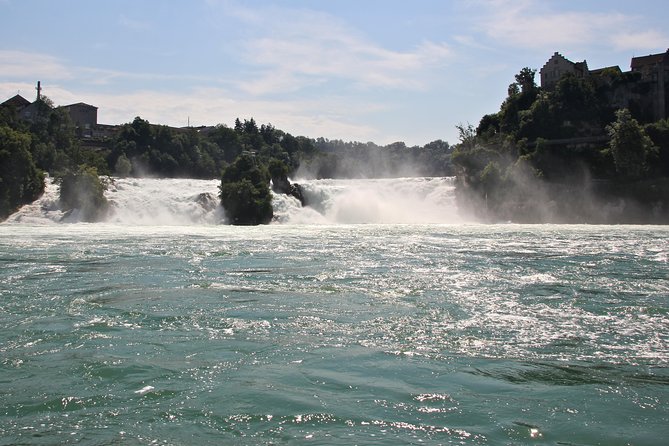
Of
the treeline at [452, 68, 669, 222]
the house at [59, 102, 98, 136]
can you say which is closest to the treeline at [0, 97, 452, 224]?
the house at [59, 102, 98, 136]

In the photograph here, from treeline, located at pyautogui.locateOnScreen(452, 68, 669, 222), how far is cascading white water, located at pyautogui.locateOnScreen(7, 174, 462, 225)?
157 inches

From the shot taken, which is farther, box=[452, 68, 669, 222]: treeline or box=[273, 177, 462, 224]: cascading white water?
box=[452, 68, 669, 222]: treeline

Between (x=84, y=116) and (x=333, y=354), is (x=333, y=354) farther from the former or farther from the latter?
(x=84, y=116)

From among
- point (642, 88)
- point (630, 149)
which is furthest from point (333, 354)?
point (642, 88)

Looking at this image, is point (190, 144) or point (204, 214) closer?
point (204, 214)

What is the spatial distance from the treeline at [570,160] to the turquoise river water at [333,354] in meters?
36.8

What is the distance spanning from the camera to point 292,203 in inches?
1879

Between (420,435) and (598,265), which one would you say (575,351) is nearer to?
(420,435)

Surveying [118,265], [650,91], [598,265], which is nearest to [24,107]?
[650,91]

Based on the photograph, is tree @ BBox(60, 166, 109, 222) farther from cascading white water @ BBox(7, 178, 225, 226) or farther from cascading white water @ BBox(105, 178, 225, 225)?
cascading white water @ BBox(105, 178, 225, 225)

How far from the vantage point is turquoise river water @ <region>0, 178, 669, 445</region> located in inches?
224

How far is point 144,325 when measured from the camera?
31.8ft

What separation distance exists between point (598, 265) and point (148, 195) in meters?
33.9

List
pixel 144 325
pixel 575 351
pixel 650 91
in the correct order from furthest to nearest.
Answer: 1. pixel 650 91
2. pixel 144 325
3. pixel 575 351
